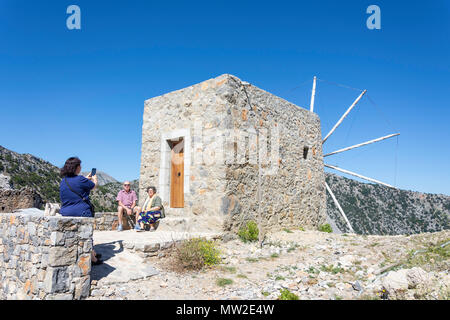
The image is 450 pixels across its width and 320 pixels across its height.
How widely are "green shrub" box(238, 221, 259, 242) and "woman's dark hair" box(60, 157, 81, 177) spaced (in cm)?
377

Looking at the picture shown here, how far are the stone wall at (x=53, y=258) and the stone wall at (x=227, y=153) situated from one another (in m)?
3.17

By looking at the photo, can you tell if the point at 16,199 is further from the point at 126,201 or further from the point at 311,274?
the point at 311,274

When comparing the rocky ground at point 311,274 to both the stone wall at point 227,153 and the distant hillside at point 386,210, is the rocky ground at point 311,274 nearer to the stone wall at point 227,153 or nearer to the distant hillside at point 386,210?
the stone wall at point 227,153

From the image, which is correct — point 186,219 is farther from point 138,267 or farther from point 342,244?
point 342,244

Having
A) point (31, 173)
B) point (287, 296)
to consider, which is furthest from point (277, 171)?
point (31, 173)

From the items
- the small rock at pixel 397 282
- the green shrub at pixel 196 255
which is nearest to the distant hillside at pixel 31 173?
the green shrub at pixel 196 255

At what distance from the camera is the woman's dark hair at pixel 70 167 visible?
4180 millimetres

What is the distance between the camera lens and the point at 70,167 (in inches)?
166

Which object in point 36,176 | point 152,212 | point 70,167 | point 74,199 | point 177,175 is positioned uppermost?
point 70,167

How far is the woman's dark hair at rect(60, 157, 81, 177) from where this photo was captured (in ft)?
13.7

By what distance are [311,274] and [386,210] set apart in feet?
98.2

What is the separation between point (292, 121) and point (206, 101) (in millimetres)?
3220

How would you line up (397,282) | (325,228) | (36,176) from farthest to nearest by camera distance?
(36,176) → (325,228) → (397,282)

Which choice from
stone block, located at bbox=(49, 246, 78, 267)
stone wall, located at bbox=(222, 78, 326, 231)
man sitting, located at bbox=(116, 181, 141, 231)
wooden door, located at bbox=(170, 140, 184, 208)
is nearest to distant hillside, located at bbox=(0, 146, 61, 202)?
man sitting, located at bbox=(116, 181, 141, 231)
